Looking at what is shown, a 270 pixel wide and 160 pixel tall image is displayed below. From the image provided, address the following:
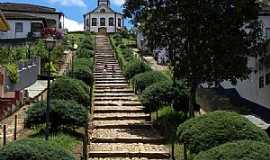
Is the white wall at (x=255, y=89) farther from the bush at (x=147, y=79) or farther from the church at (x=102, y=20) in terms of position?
the church at (x=102, y=20)

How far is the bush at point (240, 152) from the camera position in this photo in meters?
12.6

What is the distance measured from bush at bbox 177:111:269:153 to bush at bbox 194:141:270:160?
9.64 feet

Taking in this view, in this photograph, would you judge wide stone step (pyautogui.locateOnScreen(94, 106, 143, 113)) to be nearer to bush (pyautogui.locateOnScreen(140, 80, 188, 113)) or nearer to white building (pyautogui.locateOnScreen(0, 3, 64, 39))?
bush (pyautogui.locateOnScreen(140, 80, 188, 113))

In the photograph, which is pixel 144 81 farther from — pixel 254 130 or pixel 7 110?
pixel 254 130

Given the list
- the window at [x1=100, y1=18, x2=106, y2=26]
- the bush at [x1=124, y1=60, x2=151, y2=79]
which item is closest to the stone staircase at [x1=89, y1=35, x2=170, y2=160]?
the bush at [x1=124, y1=60, x2=151, y2=79]

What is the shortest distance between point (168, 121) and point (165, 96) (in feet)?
5.64

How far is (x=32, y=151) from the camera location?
45.7 ft

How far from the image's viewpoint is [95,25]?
A: 114 meters

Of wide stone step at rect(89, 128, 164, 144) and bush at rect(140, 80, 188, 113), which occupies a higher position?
bush at rect(140, 80, 188, 113)

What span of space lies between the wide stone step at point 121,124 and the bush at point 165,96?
987 millimetres

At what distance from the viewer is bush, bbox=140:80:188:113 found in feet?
89.0

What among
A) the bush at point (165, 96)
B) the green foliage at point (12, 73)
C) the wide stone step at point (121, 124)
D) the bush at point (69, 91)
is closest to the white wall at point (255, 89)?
the bush at point (165, 96)

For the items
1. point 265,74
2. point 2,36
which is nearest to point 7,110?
point 265,74

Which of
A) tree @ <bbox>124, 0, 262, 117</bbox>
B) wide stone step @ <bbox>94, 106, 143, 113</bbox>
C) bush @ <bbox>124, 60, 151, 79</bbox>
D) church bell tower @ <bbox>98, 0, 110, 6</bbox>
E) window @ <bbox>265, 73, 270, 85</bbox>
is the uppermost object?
church bell tower @ <bbox>98, 0, 110, 6</bbox>
